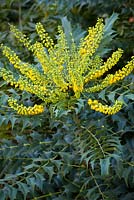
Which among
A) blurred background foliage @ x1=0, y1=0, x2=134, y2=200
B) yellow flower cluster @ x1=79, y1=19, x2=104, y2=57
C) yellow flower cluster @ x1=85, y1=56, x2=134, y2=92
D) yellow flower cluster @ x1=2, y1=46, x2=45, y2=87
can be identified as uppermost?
yellow flower cluster @ x1=79, y1=19, x2=104, y2=57

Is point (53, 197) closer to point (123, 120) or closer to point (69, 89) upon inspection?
point (123, 120)

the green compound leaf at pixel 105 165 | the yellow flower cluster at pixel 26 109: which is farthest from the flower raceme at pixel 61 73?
the green compound leaf at pixel 105 165

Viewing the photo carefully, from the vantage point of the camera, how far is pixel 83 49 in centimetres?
232

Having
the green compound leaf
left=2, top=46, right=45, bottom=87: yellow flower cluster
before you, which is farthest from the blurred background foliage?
left=2, top=46, right=45, bottom=87: yellow flower cluster

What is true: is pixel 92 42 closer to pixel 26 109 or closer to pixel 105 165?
pixel 26 109

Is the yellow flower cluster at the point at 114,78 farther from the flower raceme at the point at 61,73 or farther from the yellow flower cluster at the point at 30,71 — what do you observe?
the yellow flower cluster at the point at 30,71

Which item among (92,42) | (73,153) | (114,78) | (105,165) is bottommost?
(105,165)

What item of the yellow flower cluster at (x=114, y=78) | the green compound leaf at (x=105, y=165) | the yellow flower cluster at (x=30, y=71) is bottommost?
the green compound leaf at (x=105, y=165)

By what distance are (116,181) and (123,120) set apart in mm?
389

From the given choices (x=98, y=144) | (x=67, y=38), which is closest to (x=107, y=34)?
(x=67, y=38)

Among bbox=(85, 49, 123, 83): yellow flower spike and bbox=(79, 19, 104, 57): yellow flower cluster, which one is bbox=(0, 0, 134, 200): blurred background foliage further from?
bbox=(79, 19, 104, 57): yellow flower cluster

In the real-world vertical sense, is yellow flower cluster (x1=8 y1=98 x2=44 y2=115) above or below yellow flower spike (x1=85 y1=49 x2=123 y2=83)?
below

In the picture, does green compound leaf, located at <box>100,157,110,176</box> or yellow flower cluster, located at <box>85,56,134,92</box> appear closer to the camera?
green compound leaf, located at <box>100,157,110,176</box>

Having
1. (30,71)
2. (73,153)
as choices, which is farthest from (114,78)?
(73,153)
